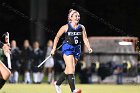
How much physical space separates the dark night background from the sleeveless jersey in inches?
1146

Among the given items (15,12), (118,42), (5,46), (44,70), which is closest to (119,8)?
(15,12)

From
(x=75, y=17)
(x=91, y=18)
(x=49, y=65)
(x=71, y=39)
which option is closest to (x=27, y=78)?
(x=49, y=65)

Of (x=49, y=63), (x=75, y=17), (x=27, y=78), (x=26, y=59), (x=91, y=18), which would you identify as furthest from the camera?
(x=91, y=18)

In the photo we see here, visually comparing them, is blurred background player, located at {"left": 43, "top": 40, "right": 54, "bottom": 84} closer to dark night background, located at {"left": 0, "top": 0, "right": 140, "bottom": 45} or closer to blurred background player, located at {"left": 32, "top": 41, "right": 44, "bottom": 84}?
blurred background player, located at {"left": 32, "top": 41, "right": 44, "bottom": 84}

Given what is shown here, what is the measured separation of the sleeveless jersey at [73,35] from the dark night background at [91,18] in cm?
2911

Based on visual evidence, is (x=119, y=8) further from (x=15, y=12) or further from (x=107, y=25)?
(x=15, y=12)

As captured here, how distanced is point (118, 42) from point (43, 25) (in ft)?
33.8

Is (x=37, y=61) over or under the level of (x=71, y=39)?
under

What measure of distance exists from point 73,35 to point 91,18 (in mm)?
30829

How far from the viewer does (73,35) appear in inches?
651

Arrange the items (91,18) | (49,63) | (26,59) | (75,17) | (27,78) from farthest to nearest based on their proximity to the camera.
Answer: (91,18) < (26,59) < (49,63) < (27,78) < (75,17)

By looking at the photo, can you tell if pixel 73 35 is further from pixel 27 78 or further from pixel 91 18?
pixel 91 18

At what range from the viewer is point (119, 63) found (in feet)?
88.7

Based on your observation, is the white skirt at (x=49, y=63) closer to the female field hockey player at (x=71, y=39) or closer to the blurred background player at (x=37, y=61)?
the blurred background player at (x=37, y=61)
